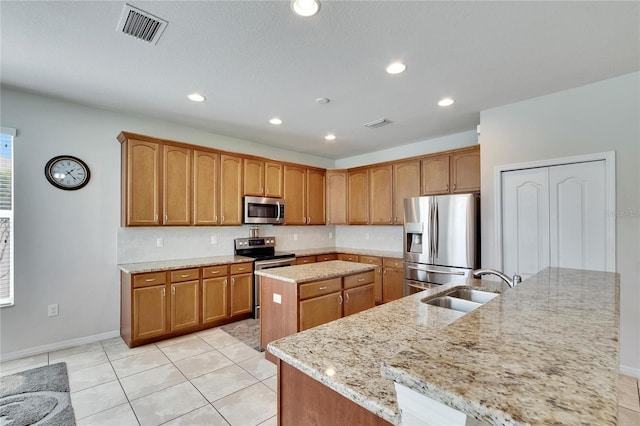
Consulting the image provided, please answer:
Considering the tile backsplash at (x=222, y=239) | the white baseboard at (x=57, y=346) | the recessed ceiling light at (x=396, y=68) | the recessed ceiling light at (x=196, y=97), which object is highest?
the recessed ceiling light at (x=196, y=97)

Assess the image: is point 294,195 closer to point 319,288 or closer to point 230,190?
point 230,190

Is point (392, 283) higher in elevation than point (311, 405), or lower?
lower

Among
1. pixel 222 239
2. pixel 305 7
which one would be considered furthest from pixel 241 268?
pixel 305 7

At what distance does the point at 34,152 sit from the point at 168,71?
1.89 metres

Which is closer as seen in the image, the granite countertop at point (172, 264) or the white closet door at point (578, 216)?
the white closet door at point (578, 216)

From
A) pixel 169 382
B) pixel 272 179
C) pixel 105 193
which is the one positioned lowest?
pixel 169 382

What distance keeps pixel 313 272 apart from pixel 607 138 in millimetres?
2984

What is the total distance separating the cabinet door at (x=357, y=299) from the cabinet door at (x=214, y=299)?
176cm

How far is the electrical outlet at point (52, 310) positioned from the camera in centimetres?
320

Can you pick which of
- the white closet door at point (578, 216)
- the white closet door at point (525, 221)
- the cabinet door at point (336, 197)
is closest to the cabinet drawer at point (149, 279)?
the cabinet door at point (336, 197)

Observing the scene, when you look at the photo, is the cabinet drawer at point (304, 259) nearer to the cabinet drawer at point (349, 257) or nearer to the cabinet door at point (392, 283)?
the cabinet drawer at point (349, 257)

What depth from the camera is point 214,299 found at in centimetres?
384

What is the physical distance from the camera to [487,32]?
2.03 metres

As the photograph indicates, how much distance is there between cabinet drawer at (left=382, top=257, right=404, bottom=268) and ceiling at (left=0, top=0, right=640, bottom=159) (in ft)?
7.18
